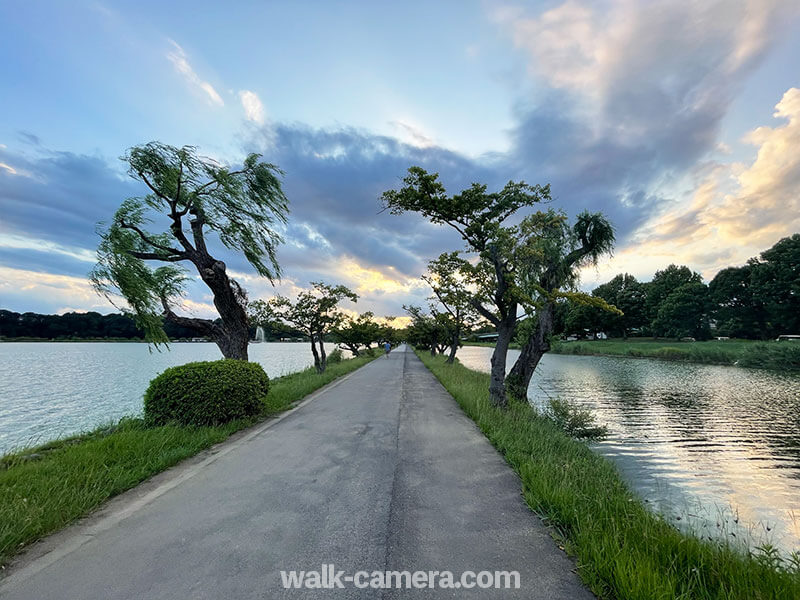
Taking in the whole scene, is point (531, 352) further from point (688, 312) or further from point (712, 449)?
point (688, 312)

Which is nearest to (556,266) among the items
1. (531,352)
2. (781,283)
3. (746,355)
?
(531,352)

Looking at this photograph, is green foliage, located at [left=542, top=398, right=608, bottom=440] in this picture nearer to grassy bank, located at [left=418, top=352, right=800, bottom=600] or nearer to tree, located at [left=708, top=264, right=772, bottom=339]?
grassy bank, located at [left=418, top=352, right=800, bottom=600]

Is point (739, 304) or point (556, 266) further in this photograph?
point (739, 304)

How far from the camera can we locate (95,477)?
4.38m

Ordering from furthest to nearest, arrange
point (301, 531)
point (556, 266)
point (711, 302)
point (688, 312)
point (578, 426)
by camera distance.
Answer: point (688, 312), point (711, 302), point (556, 266), point (578, 426), point (301, 531)

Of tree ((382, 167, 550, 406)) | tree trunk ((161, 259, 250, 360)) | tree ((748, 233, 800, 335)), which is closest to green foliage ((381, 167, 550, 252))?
tree ((382, 167, 550, 406))

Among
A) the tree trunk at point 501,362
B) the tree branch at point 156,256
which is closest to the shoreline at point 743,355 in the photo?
the tree trunk at point 501,362

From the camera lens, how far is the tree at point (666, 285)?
203 feet

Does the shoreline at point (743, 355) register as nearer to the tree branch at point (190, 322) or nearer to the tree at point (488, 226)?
the tree at point (488, 226)

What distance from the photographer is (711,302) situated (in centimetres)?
5256

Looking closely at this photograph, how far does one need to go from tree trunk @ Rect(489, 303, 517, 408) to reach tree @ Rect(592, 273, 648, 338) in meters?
67.3

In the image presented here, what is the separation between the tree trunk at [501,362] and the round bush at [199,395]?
6.46 m

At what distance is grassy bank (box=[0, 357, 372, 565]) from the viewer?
3.34m

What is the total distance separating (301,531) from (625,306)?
263 feet
